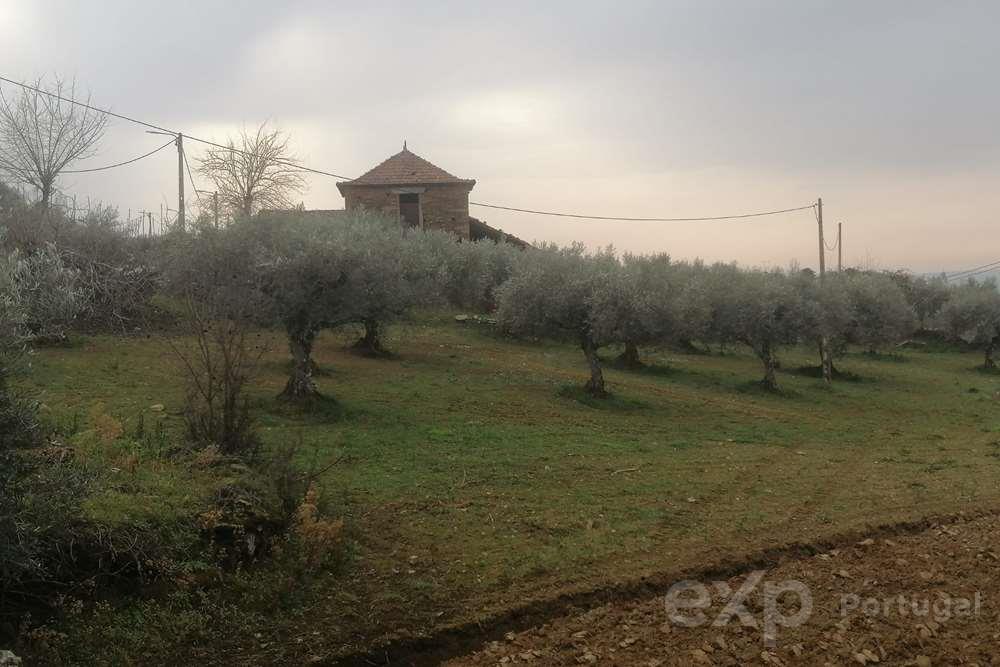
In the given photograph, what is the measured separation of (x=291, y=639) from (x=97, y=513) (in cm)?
206

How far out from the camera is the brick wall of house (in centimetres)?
4381

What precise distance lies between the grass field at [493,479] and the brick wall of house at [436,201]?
18789 mm

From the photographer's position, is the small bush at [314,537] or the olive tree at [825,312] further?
the olive tree at [825,312]

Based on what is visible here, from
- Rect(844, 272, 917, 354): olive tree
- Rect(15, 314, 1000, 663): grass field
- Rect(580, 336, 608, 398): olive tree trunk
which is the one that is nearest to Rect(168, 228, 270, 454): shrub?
Rect(15, 314, 1000, 663): grass field

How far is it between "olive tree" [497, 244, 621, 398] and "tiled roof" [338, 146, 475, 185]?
22721 millimetres

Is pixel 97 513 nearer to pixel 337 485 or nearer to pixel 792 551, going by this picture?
pixel 337 485

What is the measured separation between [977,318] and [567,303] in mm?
29693

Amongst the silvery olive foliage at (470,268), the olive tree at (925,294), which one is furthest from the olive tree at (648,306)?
the olive tree at (925,294)

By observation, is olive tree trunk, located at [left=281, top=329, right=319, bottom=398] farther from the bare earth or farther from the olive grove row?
the bare earth

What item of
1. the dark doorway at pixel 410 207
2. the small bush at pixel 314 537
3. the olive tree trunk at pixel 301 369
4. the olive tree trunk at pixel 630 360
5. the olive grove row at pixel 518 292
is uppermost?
the dark doorway at pixel 410 207

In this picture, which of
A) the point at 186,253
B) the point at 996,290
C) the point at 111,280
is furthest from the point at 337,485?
the point at 996,290

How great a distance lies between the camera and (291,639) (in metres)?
6.95

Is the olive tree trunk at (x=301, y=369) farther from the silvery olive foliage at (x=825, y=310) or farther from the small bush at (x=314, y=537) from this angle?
the silvery olive foliage at (x=825, y=310)

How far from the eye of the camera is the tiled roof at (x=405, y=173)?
44000 millimetres
